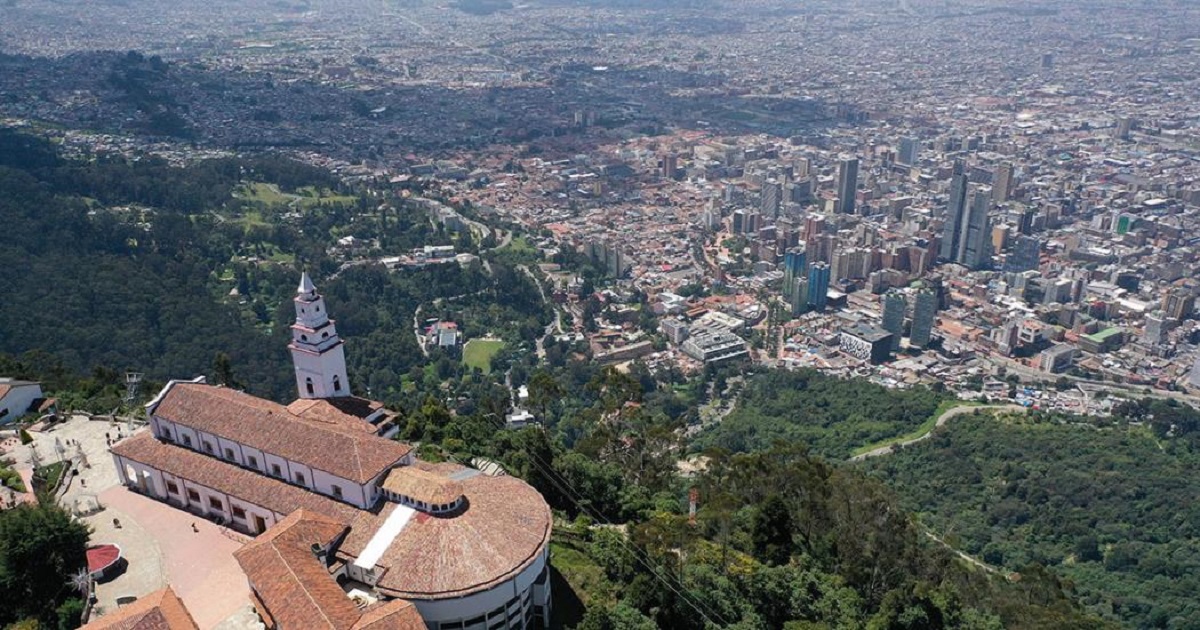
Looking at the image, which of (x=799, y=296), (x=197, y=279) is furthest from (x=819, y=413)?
(x=197, y=279)

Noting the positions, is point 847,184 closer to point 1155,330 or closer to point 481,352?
point 1155,330

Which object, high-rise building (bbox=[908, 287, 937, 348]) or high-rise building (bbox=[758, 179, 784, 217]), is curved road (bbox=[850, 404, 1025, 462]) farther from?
high-rise building (bbox=[758, 179, 784, 217])

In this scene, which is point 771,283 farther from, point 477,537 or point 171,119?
point 171,119

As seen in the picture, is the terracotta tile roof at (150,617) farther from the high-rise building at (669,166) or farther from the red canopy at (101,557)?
the high-rise building at (669,166)

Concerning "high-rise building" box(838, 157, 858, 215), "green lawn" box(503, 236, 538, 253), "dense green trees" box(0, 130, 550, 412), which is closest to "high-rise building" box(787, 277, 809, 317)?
"dense green trees" box(0, 130, 550, 412)

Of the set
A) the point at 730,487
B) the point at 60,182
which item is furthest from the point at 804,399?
the point at 60,182
